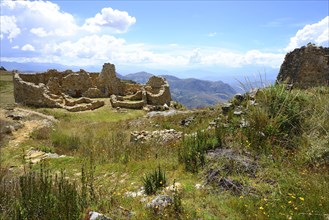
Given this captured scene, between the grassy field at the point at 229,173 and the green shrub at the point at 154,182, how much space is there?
0.14 meters

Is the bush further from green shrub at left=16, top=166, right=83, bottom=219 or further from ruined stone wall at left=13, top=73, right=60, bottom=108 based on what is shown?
ruined stone wall at left=13, top=73, right=60, bottom=108

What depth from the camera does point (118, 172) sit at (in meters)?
9.26

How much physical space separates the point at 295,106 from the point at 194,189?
16.4ft

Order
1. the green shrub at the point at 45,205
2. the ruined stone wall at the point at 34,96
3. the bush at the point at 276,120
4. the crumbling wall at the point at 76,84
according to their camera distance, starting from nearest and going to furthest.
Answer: the green shrub at the point at 45,205 < the bush at the point at 276,120 < the ruined stone wall at the point at 34,96 < the crumbling wall at the point at 76,84

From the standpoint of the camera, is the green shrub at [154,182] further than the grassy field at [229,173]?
Yes

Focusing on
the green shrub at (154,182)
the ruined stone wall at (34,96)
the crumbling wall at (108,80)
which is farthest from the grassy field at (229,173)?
the crumbling wall at (108,80)

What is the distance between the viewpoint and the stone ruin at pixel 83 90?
3128 cm

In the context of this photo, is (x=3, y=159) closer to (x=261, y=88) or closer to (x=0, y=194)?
(x=0, y=194)

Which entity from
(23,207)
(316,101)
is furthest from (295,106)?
(23,207)

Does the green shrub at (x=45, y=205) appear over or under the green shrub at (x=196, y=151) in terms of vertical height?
under

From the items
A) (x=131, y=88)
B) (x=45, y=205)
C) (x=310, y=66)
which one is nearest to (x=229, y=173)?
(x=45, y=205)

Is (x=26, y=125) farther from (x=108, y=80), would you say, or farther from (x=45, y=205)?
(x=108, y=80)

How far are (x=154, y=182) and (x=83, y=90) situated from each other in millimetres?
33024

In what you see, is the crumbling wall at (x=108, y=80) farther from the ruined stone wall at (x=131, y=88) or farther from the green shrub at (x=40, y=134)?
the green shrub at (x=40, y=134)
